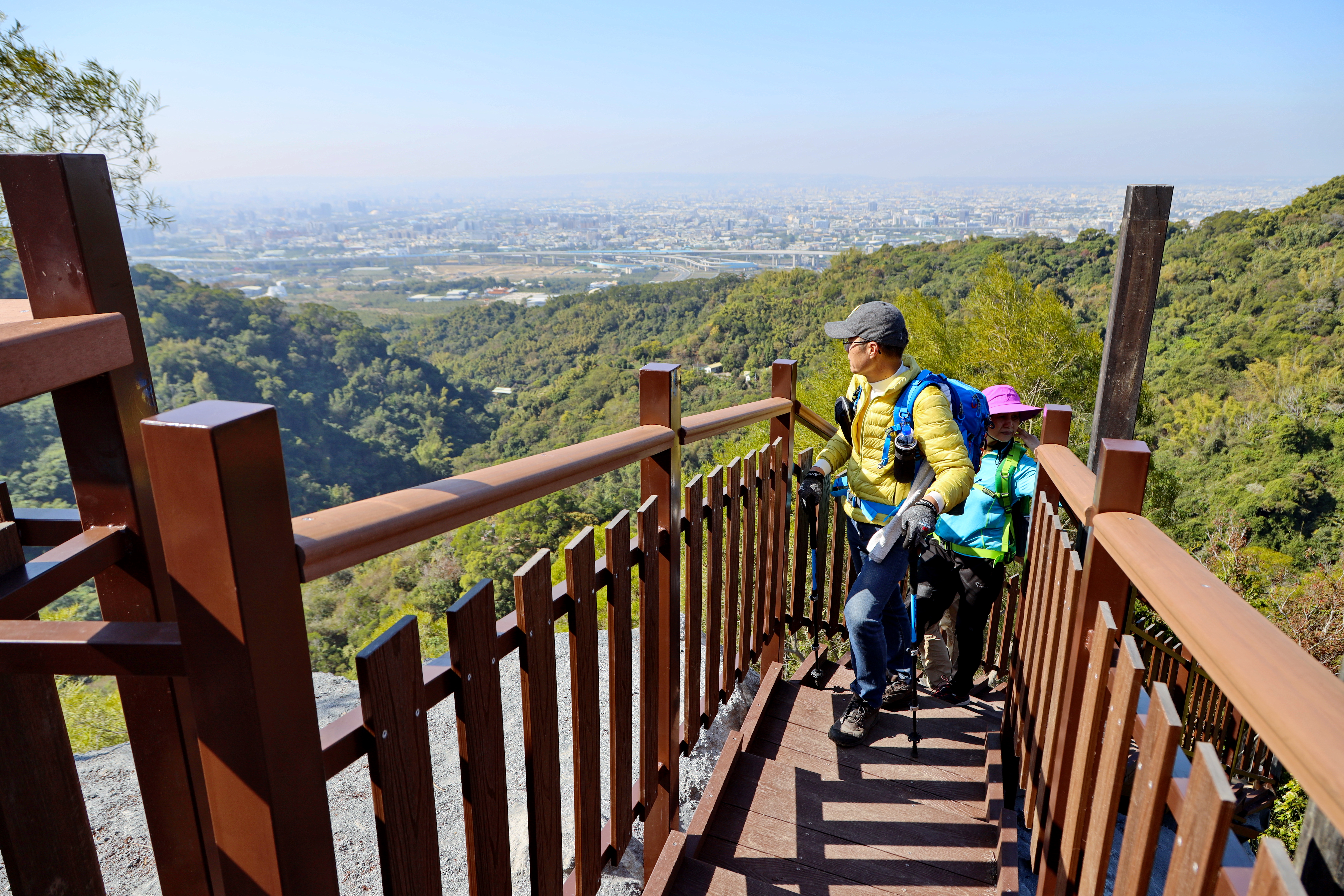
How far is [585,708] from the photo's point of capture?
4.58ft

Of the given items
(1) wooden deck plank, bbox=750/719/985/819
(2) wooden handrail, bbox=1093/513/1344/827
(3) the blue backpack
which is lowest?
(1) wooden deck plank, bbox=750/719/985/819

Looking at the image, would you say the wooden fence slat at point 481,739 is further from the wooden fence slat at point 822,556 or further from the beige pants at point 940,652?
the beige pants at point 940,652

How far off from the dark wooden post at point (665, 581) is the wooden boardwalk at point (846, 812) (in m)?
0.09

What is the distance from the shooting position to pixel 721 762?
2229mm

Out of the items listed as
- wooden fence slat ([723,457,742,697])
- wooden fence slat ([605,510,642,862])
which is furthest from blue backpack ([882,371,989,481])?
wooden fence slat ([605,510,642,862])

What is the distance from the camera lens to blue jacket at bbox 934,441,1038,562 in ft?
9.71

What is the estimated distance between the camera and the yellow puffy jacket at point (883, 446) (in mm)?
2297

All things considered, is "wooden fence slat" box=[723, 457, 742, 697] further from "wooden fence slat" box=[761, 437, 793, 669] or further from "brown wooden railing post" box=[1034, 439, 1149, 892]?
"brown wooden railing post" box=[1034, 439, 1149, 892]

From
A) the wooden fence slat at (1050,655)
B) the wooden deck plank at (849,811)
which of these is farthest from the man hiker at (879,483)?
the wooden fence slat at (1050,655)

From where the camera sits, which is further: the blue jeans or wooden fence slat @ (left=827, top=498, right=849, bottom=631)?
wooden fence slat @ (left=827, top=498, right=849, bottom=631)

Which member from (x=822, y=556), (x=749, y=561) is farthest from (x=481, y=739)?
(x=822, y=556)

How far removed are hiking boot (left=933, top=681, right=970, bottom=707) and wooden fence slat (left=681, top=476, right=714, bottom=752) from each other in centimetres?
114

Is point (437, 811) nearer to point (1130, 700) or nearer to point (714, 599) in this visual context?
point (714, 599)

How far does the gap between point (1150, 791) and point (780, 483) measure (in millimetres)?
1795
